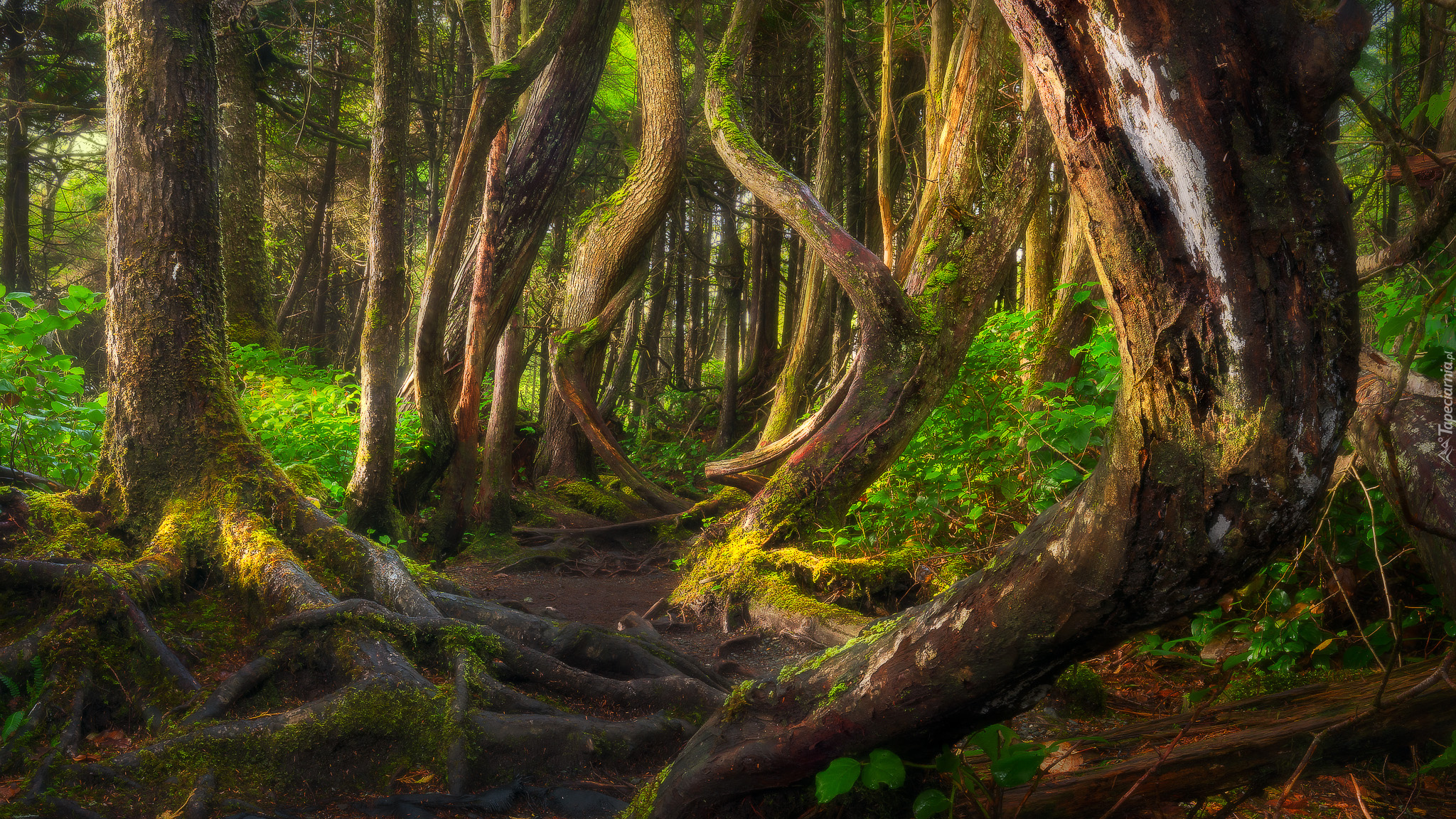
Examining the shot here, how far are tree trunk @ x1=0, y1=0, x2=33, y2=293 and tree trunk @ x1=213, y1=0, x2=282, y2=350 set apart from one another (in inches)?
237

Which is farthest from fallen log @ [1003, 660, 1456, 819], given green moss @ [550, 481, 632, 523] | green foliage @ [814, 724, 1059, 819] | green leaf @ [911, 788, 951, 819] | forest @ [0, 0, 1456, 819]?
green moss @ [550, 481, 632, 523]

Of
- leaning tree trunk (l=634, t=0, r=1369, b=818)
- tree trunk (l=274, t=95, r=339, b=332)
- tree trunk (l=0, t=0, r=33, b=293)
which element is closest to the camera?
leaning tree trunk (l=634, t=0, r=1369, b=818)

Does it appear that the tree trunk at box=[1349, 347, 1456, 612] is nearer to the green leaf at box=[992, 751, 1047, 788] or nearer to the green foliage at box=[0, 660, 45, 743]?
the green leaf at box=[992, 751, 1047, 788]

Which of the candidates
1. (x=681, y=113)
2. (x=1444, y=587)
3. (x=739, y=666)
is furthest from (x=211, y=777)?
(x=681, y=113)

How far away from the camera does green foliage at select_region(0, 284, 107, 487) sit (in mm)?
4625

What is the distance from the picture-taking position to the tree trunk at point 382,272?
643 centimetres

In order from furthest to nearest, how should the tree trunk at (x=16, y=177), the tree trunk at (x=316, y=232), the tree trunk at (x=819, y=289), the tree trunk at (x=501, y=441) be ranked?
1. the tree trunk at (x=316, y=232)
2. the tree trunk at (x=16, y=177)
3. the tree trunk at (x=501, y=441)
4. the tree trunk at (x=819, y=289)

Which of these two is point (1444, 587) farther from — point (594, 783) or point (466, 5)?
point (466, 5)

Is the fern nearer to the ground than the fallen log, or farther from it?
farther from it

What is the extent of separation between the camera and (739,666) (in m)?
4.51

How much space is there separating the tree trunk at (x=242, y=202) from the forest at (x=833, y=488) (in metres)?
0.35

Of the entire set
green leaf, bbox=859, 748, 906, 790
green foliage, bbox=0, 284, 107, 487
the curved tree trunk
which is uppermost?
the curved tree trunk

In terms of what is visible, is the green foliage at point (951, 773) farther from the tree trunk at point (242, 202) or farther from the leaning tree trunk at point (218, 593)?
the tree trunk at point (242, 202)

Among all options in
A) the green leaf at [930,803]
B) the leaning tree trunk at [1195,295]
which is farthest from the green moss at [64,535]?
the leaning tree trunk at [1195,295]
